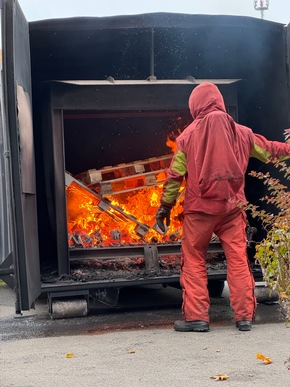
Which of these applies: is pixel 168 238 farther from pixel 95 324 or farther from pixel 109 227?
pixel 95 324

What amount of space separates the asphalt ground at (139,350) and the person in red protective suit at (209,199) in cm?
27

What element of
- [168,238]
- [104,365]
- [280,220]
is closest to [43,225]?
[168,238]

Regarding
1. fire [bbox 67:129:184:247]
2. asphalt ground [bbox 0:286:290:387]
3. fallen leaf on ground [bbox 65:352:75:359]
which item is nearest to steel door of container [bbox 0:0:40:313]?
asphalt ground [bbox 0:286:290:387]

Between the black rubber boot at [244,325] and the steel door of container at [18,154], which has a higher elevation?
the steel door of container at [18,154]

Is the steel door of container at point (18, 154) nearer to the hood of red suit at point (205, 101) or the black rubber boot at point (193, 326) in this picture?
the black rubber boot at point (193, 326)

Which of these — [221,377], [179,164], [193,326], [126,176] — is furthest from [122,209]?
[221,377]

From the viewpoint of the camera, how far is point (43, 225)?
8836mm

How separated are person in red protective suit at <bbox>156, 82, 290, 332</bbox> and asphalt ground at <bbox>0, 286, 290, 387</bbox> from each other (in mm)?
272

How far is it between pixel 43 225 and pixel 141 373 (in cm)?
391

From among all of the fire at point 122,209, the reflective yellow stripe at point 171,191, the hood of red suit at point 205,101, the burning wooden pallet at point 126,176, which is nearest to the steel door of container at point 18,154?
the reflective yellow stripe at point 171,191

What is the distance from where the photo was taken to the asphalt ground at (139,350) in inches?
198

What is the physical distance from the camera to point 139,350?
19.6ft

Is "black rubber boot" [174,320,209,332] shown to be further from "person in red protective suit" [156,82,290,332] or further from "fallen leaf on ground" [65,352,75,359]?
"fallen leaf on ground" [65,352,75,359]

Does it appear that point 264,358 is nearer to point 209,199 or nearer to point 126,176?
point 209,199
